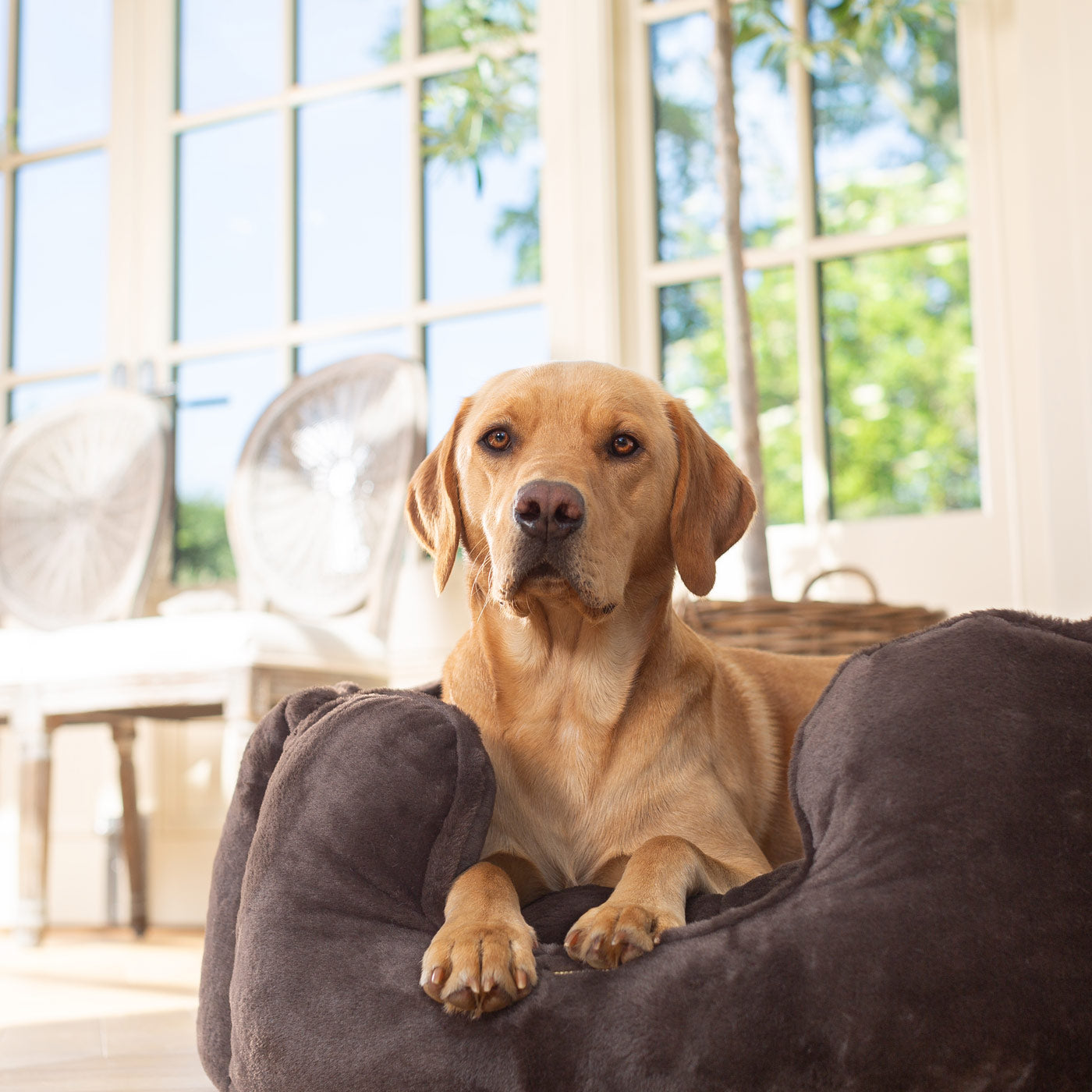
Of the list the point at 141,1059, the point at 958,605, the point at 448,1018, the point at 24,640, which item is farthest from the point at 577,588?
the point at 24,640

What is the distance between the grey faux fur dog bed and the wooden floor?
666 mm

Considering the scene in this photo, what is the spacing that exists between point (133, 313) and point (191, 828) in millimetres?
1947

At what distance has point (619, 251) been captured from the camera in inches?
145

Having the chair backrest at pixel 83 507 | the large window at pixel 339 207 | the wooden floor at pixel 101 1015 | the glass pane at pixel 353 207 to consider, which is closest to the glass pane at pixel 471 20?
the large window at pixel 339 207

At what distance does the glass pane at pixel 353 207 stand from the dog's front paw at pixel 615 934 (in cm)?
307

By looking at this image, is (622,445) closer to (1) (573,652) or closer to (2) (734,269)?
(1) (573,652)

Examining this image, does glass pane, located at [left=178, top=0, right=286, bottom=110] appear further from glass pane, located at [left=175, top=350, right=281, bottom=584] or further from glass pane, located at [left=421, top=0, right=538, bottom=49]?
glass pane, located at [left=175, top=350, right=281, bottom=584]

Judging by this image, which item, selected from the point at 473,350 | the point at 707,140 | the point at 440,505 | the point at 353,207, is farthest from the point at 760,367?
the point at 440,505

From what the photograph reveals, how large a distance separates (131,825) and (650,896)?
9.70 feet

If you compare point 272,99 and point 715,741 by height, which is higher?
point 272,99

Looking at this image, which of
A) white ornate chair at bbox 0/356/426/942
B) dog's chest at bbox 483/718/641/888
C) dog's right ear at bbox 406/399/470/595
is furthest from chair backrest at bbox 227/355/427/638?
dog's chest at bbox 483/718/641/888

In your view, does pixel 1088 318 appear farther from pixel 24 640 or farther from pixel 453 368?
pixel 24 640

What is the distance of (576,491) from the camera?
156cm

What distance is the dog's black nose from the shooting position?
1.54 meters
